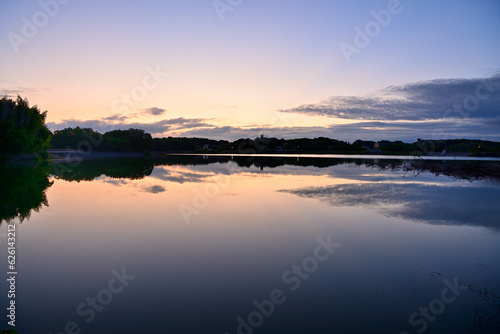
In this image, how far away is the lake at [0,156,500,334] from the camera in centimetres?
612

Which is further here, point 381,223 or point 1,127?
point 1,127

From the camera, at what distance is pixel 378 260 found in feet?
30.3

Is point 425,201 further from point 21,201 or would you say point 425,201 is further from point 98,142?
point 98,142

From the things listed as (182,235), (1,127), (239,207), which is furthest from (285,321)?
(1,127)

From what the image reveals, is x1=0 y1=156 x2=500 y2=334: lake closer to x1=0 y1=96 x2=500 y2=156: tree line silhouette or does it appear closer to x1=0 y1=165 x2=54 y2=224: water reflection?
x1=0 y1=165 x2=54 y2=224: water reflection

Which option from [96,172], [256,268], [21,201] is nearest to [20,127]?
[96,172]

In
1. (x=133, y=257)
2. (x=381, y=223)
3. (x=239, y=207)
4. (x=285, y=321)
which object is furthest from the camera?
(x=239, y=207)

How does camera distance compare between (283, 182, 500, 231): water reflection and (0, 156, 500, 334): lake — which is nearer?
(0, 156, 500, 334): lake

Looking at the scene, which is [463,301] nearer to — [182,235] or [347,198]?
[182,235]

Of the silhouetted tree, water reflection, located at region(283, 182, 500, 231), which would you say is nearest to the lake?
water reflection, located at region(283, 182, 500, 231)

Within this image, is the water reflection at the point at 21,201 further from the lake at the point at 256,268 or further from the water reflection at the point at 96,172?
the water reflection at the point at 96,172

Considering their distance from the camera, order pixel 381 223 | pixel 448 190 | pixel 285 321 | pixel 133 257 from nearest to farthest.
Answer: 1. pixel 285 321
2. pixel 133 257
3. pixel 381 223
4. pixel 448 190

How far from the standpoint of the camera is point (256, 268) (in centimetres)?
862

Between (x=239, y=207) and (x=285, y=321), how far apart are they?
11440 mm
